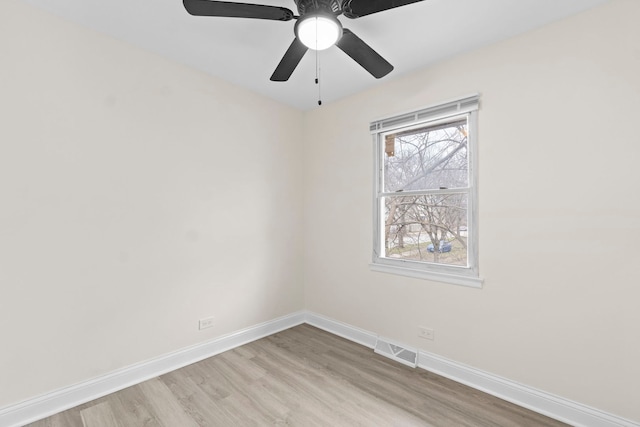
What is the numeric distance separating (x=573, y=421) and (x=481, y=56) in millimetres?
2662

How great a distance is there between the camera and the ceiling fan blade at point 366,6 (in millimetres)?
1343

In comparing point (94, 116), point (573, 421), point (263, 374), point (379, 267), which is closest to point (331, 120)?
point (379, 267)

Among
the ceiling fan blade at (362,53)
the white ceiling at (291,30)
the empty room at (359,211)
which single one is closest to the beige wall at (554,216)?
the empty room at (359,211)

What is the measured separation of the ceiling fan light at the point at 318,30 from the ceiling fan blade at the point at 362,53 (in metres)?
0.06

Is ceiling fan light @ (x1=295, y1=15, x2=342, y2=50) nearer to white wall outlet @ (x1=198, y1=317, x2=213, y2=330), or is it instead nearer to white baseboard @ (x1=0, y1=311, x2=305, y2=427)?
white wall outlet @ (x1=198, y1=317, x2=213, y2=330)

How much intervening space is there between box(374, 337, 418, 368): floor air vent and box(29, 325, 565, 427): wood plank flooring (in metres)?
0.07

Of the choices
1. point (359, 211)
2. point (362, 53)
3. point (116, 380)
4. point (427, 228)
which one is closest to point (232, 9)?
point (362, 53)

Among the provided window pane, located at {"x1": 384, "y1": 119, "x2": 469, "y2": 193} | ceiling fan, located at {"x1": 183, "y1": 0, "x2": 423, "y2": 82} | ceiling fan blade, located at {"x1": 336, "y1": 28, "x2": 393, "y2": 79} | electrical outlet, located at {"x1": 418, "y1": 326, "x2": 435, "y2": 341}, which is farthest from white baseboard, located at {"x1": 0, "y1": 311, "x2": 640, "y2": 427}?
ceiling fan, located at {"x1": 183, "y1": 0, "x2": 423, "y2": 82}

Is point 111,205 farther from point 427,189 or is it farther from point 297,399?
point 427,189

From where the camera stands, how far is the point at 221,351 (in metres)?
2.75

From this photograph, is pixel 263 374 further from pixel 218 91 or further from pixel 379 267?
pixel 218 91

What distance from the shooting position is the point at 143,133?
231cm

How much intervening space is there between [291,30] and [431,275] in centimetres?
229

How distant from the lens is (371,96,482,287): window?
92.4 inches
